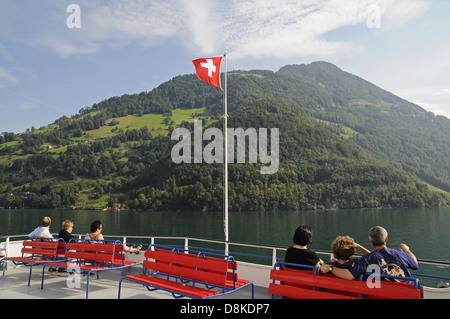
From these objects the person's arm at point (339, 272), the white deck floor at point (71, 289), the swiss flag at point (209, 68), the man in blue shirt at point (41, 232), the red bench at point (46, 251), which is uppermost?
the swiss flag at point (209, 68)

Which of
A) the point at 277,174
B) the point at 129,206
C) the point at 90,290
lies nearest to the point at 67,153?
the point at 129,206

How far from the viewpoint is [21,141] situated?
178 meters

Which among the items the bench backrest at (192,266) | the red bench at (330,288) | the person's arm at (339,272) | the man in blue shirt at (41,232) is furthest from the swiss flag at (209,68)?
the person's arm at (339,272)

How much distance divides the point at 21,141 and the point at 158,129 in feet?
229

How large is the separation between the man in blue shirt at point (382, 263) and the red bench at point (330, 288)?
0.09 meters

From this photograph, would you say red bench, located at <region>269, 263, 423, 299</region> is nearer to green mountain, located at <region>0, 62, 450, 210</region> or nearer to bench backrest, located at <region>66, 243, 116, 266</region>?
bench backrest, located at <region>66, 243, 116, 266</region>

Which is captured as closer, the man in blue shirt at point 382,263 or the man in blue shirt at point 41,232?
the man in blue shirt at point 382,263

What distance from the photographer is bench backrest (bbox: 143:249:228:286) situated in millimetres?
4465

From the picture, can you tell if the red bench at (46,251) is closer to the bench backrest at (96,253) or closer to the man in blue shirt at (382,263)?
the bench backrest at (96,253)

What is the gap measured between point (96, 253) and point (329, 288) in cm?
427

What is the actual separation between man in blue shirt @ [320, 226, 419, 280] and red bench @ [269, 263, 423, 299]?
9cm

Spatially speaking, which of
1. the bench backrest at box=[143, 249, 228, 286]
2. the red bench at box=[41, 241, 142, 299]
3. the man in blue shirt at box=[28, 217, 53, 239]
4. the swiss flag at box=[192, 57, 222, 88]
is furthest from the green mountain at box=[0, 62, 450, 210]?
the bench backrest at box=[143, 249, 228, 286]

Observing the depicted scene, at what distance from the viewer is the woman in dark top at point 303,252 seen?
13.7ft
